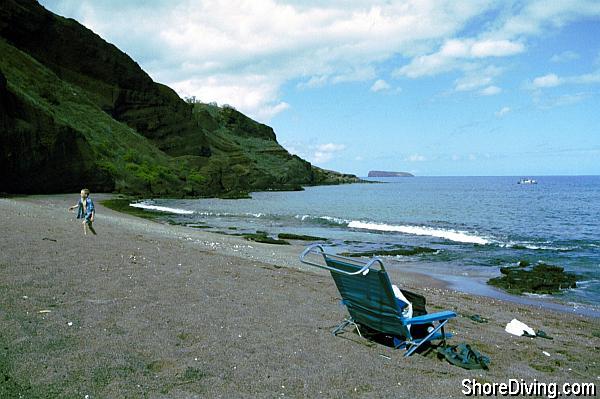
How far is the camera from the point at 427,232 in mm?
28109

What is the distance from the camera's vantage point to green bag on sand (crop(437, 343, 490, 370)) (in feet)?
18.4

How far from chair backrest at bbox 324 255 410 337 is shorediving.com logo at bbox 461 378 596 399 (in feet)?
3.58

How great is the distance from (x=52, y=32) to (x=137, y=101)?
54.1ft

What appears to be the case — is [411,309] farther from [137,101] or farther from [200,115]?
[200,115]

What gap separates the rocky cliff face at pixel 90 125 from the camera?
1490 inches

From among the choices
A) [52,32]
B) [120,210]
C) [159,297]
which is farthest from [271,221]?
[52,32]

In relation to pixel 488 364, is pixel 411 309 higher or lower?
higher

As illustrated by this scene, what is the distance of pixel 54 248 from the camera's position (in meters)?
9.79

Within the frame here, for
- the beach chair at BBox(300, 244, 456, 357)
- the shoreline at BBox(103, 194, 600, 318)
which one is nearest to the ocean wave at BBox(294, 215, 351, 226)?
the shoreline at BBox(103, 194, 600, 318)

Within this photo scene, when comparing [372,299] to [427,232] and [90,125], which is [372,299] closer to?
[427,232]

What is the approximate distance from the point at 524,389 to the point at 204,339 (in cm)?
336

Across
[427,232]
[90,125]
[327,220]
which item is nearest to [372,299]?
[427,232]

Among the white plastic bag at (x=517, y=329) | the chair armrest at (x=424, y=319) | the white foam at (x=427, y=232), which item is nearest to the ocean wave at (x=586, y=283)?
the white plastic bag at (x=517, y=329)

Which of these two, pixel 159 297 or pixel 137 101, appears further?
pixel 137 101
